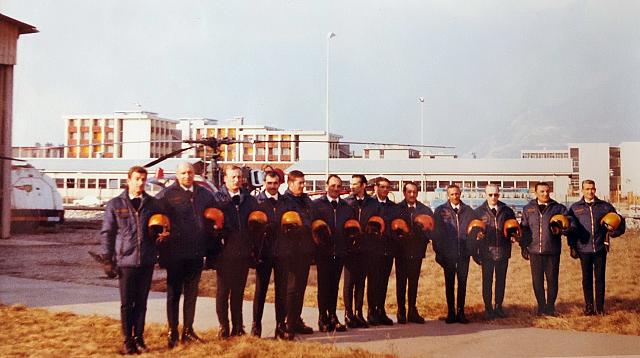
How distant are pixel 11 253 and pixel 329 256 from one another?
9.60 m

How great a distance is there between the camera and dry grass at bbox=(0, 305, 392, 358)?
470cm

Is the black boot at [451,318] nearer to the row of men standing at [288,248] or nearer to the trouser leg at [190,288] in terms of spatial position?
the row of men standing at [288,248]

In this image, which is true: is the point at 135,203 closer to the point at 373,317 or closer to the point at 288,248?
the point at 288,248

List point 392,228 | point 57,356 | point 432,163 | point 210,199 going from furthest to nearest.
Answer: point 432,163 < point 392,228 < point 210,199 < point 57,356

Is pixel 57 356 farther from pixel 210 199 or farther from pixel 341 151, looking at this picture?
pixel 341 151

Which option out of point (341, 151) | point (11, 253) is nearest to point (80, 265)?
point (11, 253)

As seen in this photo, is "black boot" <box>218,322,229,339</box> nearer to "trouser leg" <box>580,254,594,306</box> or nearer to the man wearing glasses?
the man wearing glasses

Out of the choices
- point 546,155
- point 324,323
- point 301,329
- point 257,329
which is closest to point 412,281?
point 324,323

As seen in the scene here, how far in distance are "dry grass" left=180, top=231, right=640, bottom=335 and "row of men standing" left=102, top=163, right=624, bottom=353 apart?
363 millimetres

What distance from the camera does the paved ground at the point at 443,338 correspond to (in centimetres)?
479

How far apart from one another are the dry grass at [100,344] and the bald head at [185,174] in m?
1.21

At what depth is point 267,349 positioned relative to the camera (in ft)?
15.7

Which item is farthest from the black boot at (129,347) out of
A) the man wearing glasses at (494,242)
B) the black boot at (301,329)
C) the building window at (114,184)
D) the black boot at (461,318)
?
the building window at (114,184)

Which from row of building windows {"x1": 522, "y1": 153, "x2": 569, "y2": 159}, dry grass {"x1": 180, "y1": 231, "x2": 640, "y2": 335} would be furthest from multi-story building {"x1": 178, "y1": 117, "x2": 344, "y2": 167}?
dry grass {"x1": 180, "y1": 231, "x2": 640, "y2": 335}
